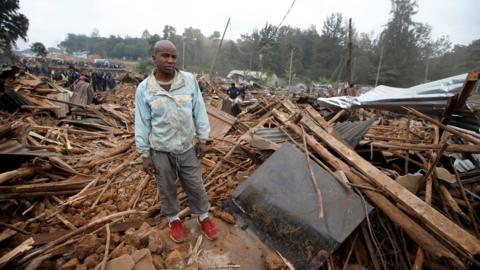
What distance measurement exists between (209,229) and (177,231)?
0.32 metres

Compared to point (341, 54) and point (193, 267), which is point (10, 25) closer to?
point (193, 267)

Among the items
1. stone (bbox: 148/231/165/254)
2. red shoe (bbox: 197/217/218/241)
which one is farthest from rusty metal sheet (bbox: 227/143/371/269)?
stone (bbox: 148/231/165/254)

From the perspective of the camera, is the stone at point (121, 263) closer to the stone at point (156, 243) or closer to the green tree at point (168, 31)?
the stone at point (156, 243)

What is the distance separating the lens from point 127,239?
2.63m

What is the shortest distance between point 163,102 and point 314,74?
51829 mm

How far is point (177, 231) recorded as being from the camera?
2.72 metres

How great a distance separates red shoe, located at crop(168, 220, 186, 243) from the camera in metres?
2.69

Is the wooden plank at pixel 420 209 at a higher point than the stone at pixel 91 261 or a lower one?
higher

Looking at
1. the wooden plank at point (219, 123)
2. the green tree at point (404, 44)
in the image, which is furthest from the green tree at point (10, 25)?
the green tree at point (404, 44)

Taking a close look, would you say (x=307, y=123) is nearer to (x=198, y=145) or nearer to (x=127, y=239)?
(x=198, y=145)

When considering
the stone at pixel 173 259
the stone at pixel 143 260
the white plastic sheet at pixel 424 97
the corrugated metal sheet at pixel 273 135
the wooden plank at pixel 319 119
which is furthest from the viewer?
the wooden plank at pixel 319 119

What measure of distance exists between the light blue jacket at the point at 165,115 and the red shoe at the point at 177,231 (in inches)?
29.8

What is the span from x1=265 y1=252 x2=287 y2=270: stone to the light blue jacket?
1.27 metres

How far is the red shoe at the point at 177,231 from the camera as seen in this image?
2690 millimetres
